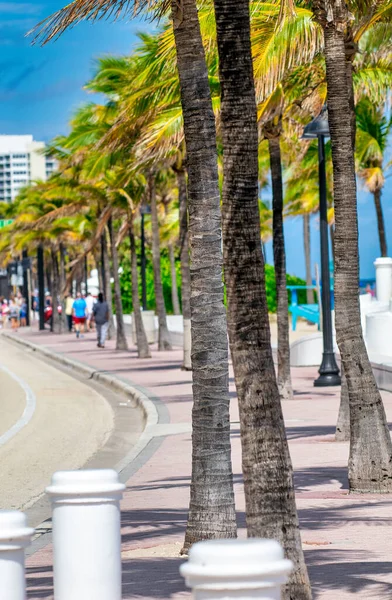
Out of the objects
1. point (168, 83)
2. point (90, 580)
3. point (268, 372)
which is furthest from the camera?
point (168, 83)

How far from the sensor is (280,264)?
72.7 feet

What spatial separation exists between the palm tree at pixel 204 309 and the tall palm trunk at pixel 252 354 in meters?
1.91

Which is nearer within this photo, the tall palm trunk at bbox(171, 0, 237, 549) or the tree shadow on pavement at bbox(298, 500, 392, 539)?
the tall palm trunk at bbox(171, 0, 237, 549)

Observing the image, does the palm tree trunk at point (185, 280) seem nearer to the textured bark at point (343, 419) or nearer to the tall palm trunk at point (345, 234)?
the textured bark at point (343, 419)

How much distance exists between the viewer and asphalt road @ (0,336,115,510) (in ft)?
47.3

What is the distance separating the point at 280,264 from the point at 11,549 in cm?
1795

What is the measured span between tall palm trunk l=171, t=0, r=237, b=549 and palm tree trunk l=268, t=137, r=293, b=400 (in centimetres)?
1306

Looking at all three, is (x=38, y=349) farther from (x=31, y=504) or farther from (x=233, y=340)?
(x=233, y=340)

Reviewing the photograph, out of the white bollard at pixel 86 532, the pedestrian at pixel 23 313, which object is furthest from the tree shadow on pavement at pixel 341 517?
the pedestrian at pixel 23 313

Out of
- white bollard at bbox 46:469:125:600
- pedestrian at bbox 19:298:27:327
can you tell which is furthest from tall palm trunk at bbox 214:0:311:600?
Result: pedestrian at bbox 19:298:27:327

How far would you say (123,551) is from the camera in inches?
347

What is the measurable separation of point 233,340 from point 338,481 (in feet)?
19.4

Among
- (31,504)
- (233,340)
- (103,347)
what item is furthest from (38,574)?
A: (103,347)

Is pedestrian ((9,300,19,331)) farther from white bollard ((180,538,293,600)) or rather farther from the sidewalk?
white bollard ((180,538,293,600))
